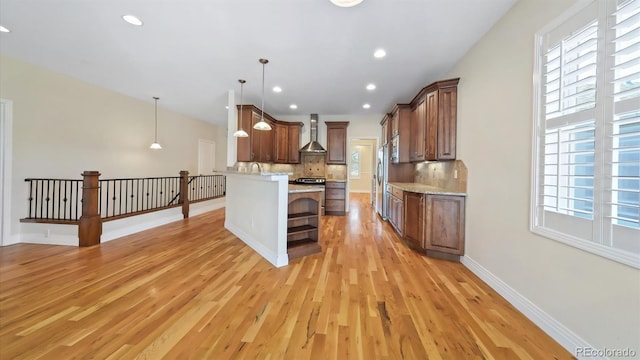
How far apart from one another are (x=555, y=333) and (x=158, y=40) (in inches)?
192

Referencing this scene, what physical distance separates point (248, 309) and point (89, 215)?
344 cm

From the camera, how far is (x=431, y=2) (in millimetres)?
2111

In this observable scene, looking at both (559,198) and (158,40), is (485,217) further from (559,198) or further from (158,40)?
(158,40)

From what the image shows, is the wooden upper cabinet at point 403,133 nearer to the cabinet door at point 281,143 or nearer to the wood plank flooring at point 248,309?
the wood plank flooring at point 248,309

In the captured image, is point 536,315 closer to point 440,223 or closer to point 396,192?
point 440,223

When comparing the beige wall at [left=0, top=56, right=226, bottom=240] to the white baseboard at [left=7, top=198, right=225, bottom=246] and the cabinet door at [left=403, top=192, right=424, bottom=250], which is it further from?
the cabinet door at [left=403, top=192, right=424, bottom=250]

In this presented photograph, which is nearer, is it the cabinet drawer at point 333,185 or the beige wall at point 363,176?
the cabinet drawer at point 333,185

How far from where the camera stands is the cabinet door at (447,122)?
320cm

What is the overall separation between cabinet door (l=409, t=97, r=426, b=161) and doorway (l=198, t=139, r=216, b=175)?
6.66m

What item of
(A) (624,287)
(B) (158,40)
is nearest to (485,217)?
(A) (624,287)

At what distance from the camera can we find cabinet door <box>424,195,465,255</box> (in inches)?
118

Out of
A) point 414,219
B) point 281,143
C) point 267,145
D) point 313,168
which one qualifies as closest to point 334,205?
point 313,168

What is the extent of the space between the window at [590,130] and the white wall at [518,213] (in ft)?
0.37

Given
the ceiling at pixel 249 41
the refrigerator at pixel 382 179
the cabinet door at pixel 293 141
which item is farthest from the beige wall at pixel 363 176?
the ceiling at pixel 249 41
